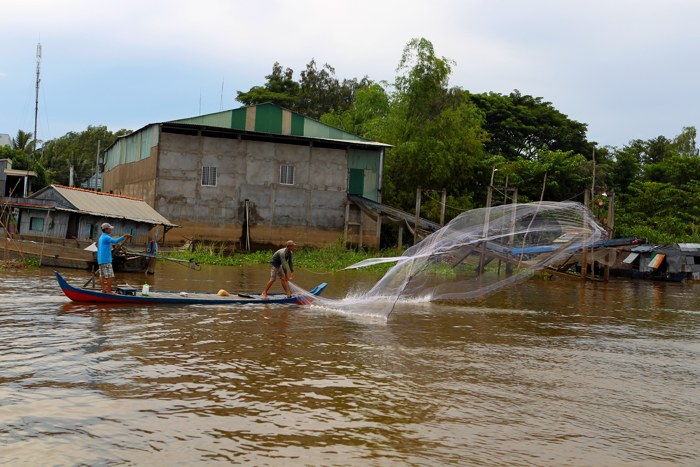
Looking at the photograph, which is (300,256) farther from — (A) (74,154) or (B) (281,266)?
(A) (74,154)

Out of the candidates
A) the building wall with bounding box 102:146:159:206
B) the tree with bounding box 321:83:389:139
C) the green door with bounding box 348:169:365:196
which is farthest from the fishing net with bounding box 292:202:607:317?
the tree with bounding box 321:83:389:139

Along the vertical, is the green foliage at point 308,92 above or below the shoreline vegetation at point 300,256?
above

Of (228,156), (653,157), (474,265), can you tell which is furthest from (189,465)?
(653,157)

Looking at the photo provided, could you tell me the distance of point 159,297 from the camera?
45.1 ft

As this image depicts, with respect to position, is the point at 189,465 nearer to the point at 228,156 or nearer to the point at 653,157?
the point at 228,156

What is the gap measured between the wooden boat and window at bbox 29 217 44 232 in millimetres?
11309

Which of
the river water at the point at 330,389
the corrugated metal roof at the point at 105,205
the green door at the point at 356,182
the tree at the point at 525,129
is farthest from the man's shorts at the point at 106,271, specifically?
the tree at the point at 525,129

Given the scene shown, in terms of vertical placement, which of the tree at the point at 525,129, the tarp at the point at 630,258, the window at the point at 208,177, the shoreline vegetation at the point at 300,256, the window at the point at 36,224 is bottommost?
the shoreline vegetation at the point at 300,256

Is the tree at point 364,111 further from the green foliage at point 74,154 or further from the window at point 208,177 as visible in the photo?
the green foliage at point 74,154

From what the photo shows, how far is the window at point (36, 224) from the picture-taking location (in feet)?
78.6

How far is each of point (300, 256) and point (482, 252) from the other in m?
18.6

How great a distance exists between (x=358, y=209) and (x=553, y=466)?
29.2 m

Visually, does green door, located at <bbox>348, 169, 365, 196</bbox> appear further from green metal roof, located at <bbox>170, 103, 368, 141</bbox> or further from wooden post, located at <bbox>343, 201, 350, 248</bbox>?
green metal roof, located at <bbox>170, 103, 368, 141</bbox>

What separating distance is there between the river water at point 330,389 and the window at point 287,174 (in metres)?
19.6
